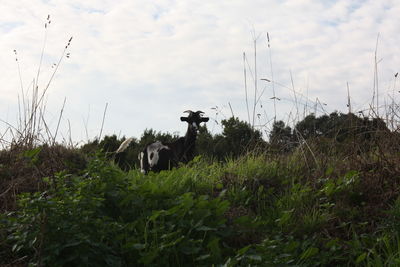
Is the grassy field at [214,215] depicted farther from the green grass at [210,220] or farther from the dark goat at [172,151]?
the dark goat at [172,151]

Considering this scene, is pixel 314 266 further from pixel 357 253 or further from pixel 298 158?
pixel 298 158

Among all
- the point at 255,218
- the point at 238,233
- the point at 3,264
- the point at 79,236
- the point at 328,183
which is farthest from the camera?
the point at 328,183

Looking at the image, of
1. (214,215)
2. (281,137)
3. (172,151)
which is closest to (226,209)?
(214,215)

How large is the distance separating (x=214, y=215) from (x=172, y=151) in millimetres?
6400

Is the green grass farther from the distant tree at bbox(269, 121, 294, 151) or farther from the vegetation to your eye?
the distant tree at bbox(269, 121, 294, 151)

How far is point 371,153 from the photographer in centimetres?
686

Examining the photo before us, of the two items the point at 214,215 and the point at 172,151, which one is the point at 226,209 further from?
the point at 172,151

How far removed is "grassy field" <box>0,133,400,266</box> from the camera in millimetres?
4066

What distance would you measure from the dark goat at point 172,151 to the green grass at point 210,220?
416cm

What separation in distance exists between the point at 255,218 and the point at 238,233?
1.82ft

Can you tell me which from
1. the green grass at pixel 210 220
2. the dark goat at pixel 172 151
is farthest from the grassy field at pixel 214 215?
the dark goat at pixel 172 151

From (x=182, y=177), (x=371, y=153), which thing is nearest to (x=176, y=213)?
(x=182, y=177)

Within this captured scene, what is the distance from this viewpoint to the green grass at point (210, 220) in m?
4.04

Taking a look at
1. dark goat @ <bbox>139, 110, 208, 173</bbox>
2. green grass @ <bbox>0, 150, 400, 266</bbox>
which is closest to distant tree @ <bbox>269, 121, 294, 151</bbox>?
green grass @ <bbox>0, 150, 400, 266</bbox>
